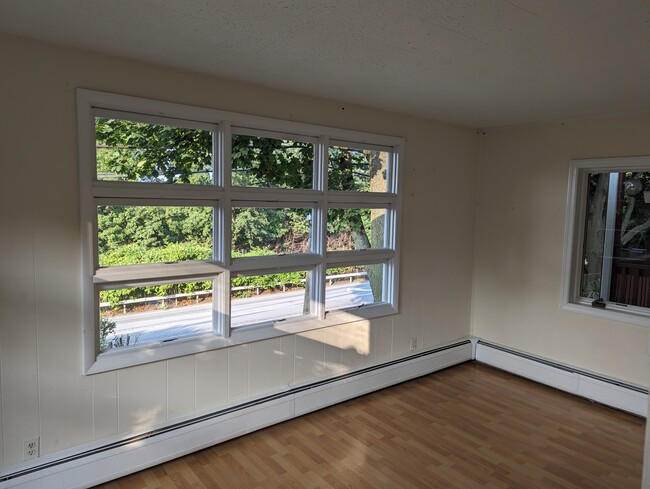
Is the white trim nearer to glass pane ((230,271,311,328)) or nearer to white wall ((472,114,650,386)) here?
glass pane ((230,271,311,328))

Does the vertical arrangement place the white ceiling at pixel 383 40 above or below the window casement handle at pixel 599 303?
above

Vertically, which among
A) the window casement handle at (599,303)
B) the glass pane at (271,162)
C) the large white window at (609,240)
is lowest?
the window casement handle at (599,303)

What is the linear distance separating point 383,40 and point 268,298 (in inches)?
77.7

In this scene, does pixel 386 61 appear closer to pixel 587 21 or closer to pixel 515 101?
pixel 587 21

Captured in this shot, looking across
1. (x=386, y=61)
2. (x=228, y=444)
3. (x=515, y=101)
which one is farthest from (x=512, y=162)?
(x=228, y=444)

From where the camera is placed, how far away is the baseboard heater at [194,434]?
246 centimetres

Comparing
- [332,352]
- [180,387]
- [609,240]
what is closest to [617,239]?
[609,240]

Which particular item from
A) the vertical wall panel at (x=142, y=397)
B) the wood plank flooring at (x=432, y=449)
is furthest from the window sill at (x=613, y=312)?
the vertical wall panel at (x=142, y=397)

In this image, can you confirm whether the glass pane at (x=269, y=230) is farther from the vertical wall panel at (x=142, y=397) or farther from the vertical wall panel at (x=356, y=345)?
the vertical wall panel at (x=142, y=397)

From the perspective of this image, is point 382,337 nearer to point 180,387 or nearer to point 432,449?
point 432,449

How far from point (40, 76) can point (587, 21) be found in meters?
2.63

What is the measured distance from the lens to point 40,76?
2346 millimetres

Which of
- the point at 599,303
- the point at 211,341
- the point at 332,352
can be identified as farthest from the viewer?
the point at 599,303

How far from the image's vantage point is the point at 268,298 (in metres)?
3.39
